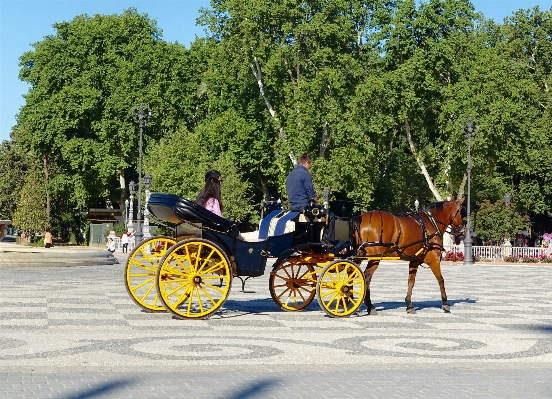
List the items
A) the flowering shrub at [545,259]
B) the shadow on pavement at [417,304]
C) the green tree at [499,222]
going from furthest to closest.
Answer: the green tree at [499,222], the flowering shrub at [545,259], the shadow on pavement at [417,304]

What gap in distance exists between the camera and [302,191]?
14375 millimetres

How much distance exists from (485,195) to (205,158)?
19742 millimetres

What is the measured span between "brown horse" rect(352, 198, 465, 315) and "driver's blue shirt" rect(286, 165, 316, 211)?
43.2 inches

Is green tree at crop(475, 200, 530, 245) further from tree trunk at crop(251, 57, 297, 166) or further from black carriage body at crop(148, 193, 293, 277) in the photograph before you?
black carriage body at crop(148, 193, 293, 277)

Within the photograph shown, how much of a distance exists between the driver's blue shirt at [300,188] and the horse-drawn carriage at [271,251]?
0.57ft

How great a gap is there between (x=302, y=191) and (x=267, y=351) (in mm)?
4499

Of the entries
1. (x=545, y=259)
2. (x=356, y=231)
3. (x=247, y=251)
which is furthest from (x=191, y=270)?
(x=545, y=259)

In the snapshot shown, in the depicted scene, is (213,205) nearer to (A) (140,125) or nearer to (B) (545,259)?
(B) (545,259)

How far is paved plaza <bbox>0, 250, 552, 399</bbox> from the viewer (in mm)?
7941

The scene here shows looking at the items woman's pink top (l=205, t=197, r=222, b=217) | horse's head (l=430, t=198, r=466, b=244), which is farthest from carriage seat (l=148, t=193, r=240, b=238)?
horse's head (l=430, t=198, r=466, b=244)

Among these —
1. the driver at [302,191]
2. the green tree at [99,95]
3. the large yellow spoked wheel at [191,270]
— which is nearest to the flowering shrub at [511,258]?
the green tree at [99,95]

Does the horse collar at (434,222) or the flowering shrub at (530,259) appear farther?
the flowering shrub at (530,259)

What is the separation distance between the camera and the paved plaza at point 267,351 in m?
7.94

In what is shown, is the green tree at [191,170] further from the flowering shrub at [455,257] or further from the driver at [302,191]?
the driver at [302,191]
